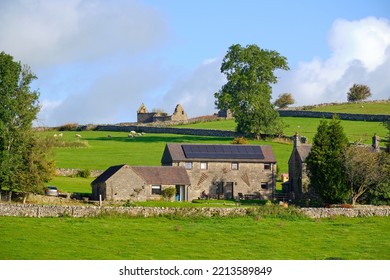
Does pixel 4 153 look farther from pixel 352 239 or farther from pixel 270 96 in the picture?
pixel 270 96

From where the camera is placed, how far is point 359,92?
175 metres

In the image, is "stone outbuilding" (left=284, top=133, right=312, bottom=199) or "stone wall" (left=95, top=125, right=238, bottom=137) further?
"stone wall" (left=95, top=125, right=238, bottom=137)

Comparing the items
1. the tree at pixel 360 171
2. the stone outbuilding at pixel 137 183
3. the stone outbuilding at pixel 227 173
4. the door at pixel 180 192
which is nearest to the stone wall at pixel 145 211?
the tree at pixel 360 171

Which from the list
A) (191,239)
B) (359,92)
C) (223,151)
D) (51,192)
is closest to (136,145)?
(223,151)

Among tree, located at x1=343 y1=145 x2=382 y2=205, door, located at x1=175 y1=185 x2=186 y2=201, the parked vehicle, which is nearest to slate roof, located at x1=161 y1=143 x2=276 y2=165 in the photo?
door, located at x1=175 y1=185 x2=186 y2=201

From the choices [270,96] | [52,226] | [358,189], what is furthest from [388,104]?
[52,226]

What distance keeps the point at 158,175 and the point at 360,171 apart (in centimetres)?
1683

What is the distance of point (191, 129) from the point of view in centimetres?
12431

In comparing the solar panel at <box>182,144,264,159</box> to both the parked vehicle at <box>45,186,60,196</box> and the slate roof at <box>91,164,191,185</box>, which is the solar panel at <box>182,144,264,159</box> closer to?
the slate roof at <box>91,164,191,185</box>

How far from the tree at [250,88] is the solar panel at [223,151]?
83.4 ft

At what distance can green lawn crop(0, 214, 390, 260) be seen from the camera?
53.2 metres

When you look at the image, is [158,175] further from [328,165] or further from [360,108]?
[360,108]

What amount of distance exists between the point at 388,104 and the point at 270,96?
3789 centimetres

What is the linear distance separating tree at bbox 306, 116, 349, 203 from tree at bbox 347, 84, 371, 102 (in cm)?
9561
